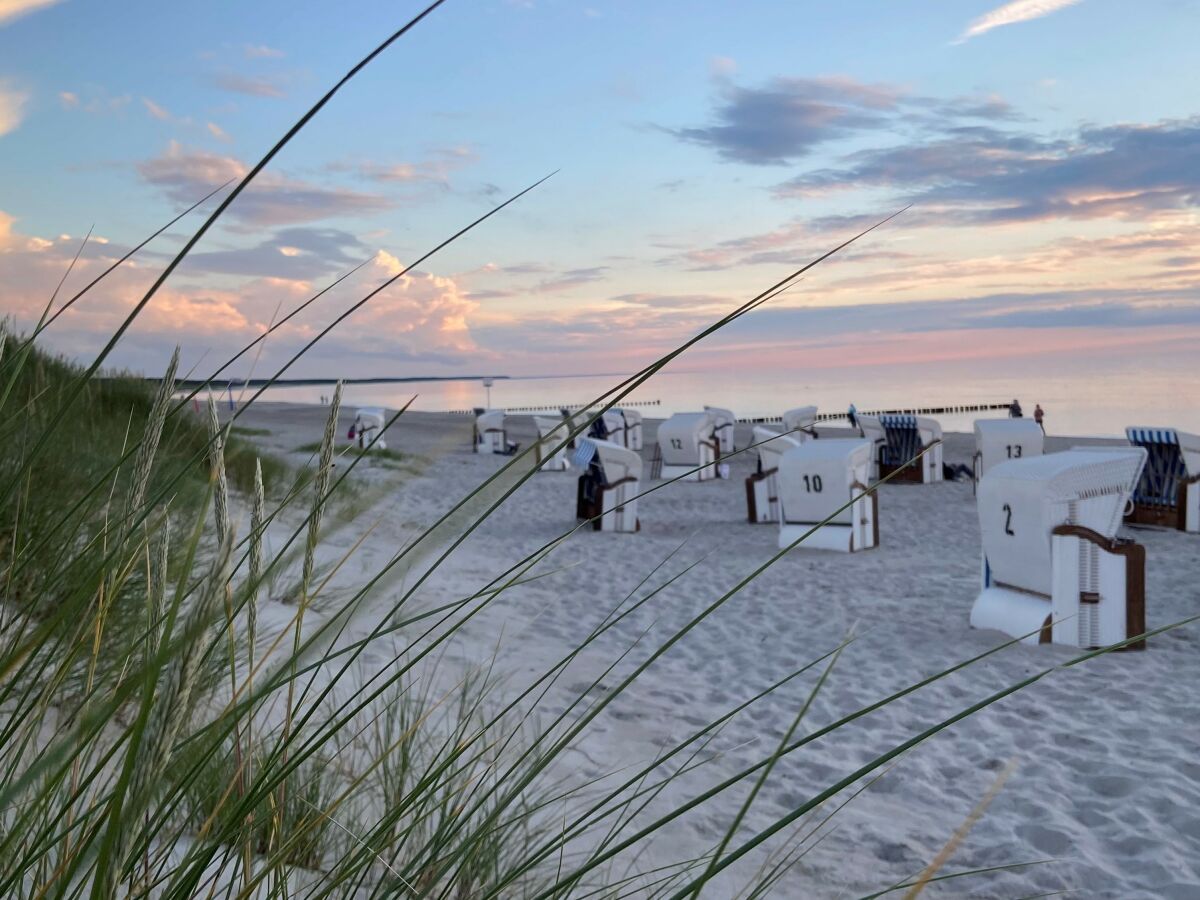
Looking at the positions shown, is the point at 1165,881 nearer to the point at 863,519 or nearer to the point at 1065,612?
Answer: the point at 1065,612

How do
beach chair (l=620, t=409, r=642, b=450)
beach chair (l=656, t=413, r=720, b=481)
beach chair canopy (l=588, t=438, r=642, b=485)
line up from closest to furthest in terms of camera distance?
beach chair canopy (l=588, t=438, r=642, b=485)
beach chair (l=656, t=413, r=720, b=481)
beach chair (l=620, t=409, r=642, b=450)

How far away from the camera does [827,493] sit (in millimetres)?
10812

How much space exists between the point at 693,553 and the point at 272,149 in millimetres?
10812

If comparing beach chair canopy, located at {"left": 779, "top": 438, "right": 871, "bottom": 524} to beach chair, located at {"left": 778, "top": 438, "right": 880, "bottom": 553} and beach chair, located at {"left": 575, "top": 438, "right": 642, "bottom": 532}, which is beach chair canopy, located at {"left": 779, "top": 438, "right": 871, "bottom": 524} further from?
beach chair, located at {"left": 575, "top": 438, "right": 642, "bottom": 532}

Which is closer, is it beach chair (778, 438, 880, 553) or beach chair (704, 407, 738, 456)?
beach chair (778, 438, 880, 553)

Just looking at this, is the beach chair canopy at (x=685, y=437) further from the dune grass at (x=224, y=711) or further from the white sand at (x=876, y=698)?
the dune grass at (x=224, y=711)

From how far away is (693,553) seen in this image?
11.5 meters

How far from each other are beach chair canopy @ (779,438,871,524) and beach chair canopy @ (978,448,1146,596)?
11.2 feet

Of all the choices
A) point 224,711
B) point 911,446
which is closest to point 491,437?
point 911,446

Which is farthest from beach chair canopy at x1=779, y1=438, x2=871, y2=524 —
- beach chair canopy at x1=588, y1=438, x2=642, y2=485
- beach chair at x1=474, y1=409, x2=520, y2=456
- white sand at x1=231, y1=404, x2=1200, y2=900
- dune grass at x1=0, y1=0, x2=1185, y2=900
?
beach chair at x1=474, y1=409, x2=520, y2=456

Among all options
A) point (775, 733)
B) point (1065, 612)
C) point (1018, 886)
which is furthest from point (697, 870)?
point (1065, 612)

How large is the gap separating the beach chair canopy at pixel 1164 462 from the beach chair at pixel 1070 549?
6.29m

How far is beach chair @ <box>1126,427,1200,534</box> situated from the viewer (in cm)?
1199

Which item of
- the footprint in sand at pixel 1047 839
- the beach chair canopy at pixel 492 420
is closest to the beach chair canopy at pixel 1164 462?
the footprint in sand at pixel 1047 839
